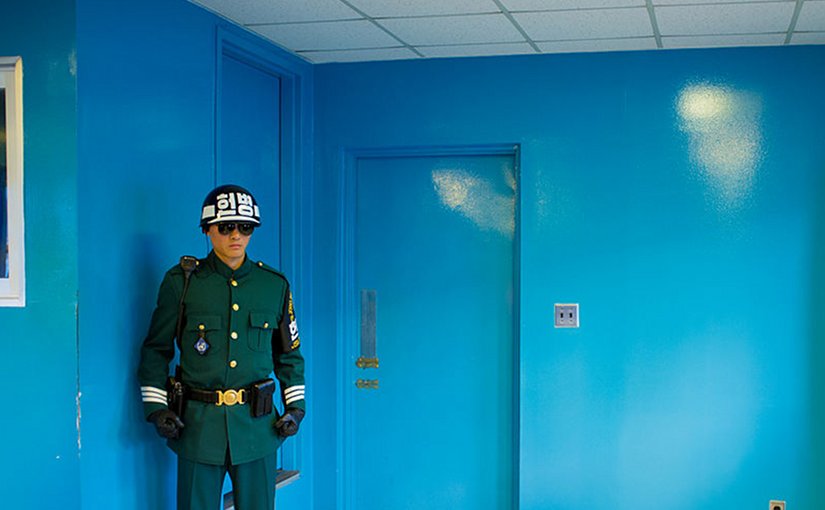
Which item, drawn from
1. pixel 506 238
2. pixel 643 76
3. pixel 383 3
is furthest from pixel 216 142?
pixel 643 76

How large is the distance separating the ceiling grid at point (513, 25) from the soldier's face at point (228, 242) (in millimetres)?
994

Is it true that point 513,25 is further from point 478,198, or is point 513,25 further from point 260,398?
point 260,398

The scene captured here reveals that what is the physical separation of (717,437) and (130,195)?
2.96 m

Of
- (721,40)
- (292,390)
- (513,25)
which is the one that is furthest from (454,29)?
(292,390)

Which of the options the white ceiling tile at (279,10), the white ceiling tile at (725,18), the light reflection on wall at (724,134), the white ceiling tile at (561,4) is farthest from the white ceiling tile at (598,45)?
the white ceiling tile at (279,10)

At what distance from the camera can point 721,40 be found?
4434 mm

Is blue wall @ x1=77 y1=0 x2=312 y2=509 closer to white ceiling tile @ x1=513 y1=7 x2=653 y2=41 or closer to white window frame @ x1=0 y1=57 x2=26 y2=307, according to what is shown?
white window frame @ x1=0 y1=57 x2=26 y2=307

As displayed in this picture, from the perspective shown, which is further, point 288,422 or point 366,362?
point 366,362

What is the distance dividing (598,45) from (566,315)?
132cm

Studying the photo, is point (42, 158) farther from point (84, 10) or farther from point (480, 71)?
point (480, 71)

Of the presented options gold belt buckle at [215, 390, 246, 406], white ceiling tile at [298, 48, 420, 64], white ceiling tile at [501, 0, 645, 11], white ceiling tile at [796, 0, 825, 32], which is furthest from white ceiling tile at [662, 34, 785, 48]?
gold belt buckle at [215, 390, 246, 406]

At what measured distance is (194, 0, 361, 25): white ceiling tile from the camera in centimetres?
382

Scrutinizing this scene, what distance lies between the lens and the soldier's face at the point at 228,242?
11.3ft

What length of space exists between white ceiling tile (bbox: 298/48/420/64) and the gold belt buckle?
198 centimetres
